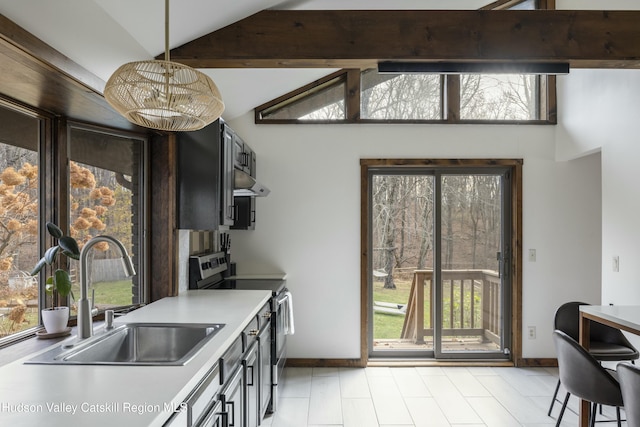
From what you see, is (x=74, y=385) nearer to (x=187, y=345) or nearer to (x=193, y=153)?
(x=187, y=345)

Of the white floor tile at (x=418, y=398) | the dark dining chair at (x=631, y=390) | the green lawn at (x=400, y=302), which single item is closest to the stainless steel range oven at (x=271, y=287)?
the white floor tile at (x=418, y=398)

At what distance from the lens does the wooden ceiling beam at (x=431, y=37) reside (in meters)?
2.41

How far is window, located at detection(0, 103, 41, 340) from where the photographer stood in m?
1.93

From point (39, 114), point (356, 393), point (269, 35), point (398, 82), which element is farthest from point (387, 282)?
point (39, 114)

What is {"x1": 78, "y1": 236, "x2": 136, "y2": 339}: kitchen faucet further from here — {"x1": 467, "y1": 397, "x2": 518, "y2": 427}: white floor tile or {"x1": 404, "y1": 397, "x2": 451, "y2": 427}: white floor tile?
{"x1": 467, "y1": 397, "x2": 518, "y2": 427}: white floor tile

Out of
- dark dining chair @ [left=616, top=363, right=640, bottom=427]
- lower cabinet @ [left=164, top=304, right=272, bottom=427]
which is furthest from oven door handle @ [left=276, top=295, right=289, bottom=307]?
dark dining chair @ [left=616, top=363, right=640, bottom=427]

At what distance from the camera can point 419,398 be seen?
3234mm

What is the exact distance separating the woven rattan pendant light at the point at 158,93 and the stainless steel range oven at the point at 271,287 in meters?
1.69

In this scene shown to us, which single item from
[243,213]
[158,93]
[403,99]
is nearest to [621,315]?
[158,93]

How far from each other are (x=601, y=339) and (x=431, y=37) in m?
2.44

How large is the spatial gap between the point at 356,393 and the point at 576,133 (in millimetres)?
3024

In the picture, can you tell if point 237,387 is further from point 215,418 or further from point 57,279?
point 57,279

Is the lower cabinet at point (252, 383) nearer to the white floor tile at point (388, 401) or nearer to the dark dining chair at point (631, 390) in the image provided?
the white floor tile at point (388, 401)

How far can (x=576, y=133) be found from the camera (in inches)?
145
